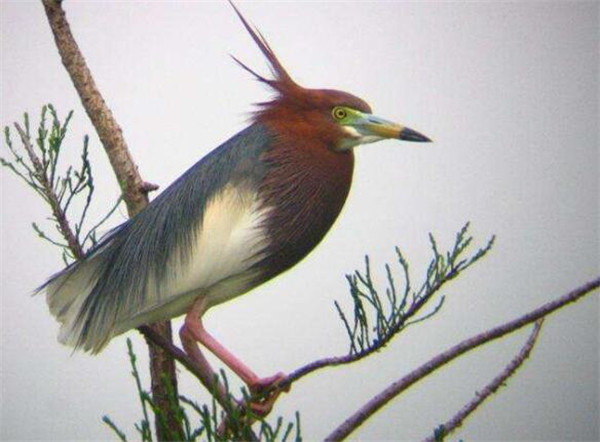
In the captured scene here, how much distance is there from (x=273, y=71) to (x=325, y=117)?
12.9 inches

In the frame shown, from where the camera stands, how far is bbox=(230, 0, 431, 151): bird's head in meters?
2.91

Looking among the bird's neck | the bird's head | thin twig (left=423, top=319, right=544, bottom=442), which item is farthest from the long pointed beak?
thin twig (left=423, top=319, right=544, bottom=442)

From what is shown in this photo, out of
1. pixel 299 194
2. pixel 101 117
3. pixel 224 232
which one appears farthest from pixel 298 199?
pixel 101 117

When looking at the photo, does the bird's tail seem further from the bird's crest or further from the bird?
the bird's crest

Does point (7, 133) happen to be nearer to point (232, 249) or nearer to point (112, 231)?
point (112, 231)

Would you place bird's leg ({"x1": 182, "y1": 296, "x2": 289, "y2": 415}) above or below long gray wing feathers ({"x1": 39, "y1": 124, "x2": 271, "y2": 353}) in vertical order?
below

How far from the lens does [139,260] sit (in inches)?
115

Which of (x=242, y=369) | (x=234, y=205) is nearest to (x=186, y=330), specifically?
(x=242, y=369)

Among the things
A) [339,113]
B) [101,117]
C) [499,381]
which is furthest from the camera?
[101,117]

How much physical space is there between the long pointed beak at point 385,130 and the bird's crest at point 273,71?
296 millimetres

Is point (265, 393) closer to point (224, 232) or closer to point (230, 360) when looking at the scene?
point (230, 360)

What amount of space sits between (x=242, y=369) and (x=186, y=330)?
225 millimetres

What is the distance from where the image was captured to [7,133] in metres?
2.94

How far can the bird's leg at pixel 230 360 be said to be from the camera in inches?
108
